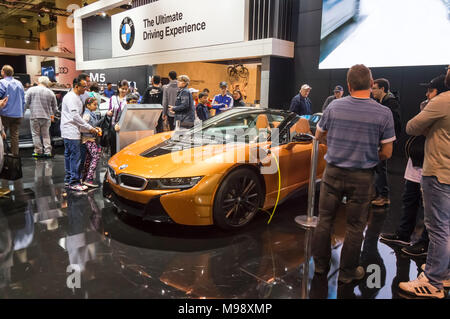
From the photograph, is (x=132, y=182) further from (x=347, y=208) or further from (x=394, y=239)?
(x=394, y=239)

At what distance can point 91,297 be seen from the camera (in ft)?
7.65

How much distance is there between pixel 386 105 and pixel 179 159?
8.52ft

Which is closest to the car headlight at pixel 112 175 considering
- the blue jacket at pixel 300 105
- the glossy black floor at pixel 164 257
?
the glossy black floor at pixel 164 257

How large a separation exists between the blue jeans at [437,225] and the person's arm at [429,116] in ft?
1.15

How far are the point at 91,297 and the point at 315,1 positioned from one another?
9.29 meters

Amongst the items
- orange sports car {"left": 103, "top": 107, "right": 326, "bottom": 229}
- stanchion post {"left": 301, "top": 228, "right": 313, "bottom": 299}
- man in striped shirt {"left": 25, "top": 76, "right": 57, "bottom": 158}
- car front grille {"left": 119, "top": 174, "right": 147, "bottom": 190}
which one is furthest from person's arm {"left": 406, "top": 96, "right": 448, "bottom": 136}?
man in striped shirt {"left": 25, "top": 76, "right": 57, "bottom": 158}

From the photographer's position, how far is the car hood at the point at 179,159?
319 centimetres

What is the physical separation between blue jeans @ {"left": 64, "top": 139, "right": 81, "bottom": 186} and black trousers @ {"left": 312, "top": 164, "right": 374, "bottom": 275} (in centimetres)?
349

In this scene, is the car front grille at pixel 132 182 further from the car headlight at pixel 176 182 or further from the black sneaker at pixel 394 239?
the black sneaker at pixel 394 239

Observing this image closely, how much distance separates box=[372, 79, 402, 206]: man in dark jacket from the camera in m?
4.08

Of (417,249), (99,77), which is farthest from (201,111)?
(99,77)

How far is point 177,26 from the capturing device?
11750mm
